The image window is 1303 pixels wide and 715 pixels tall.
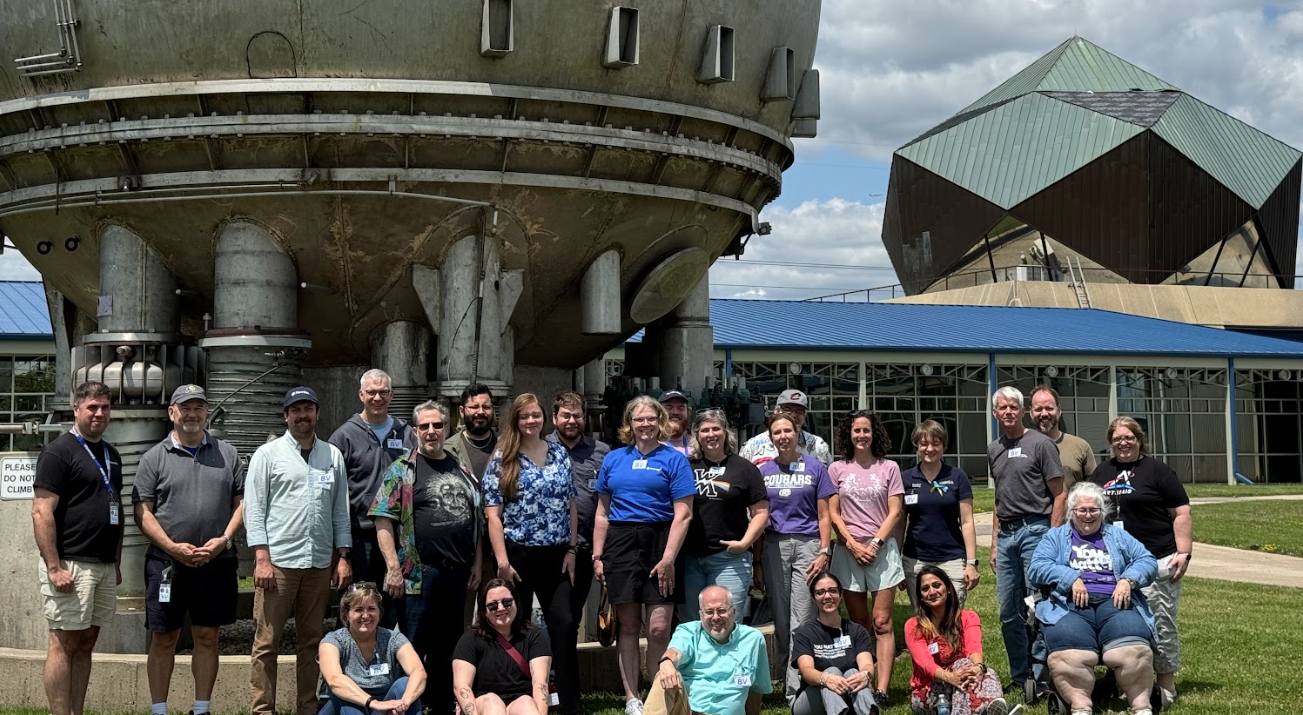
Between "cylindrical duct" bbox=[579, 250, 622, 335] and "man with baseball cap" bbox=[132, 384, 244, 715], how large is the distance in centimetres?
393

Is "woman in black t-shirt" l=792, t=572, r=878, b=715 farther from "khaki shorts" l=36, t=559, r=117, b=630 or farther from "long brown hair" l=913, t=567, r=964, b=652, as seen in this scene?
"khaki shorts" l=36, t=559, r=117, b=630

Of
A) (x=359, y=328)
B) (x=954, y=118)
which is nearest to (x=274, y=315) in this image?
(x=359, y=328)

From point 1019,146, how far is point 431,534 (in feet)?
169

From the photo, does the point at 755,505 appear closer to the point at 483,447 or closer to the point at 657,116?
the point at 483,447

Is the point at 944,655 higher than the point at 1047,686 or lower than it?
higher

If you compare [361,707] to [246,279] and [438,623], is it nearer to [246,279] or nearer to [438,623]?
[438,623]

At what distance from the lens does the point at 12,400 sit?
30297 mm

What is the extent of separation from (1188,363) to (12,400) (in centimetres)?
2890

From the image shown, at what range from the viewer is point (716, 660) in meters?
7.26

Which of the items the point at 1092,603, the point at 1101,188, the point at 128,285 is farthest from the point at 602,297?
the point at 1101,188

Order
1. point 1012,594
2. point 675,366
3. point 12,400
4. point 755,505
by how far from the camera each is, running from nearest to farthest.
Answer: point 755,505 < point 1012,594 < point 675,366 < point 12,400

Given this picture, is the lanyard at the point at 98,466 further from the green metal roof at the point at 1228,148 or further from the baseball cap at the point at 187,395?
the green metal roof at the point at 1228,148

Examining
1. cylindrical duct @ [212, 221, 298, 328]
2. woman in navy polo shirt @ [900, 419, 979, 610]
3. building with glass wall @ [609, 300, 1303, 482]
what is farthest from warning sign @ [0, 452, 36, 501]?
building with glass wall @ [609, 300, 1303, 482]

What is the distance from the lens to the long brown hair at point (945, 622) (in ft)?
25.8
